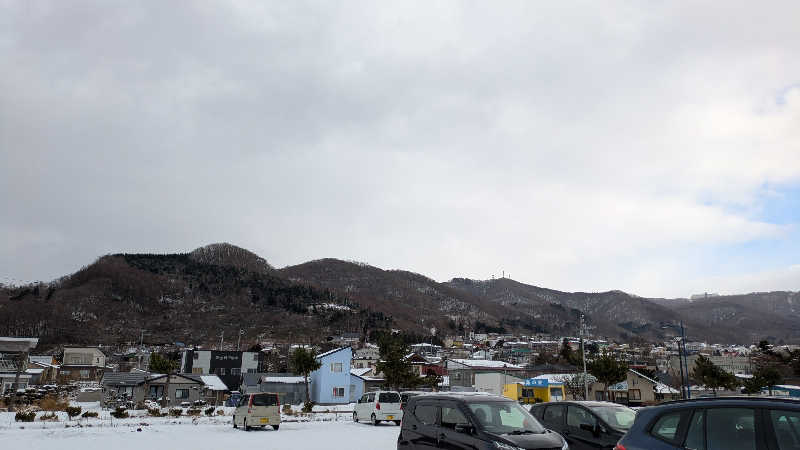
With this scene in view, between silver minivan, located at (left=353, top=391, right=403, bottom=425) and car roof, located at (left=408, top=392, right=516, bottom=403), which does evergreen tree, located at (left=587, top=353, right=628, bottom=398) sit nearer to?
silver minivan, located at (left=353, top=391, right=403, bottom=425)

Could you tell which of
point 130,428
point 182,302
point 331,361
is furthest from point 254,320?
point 130,428

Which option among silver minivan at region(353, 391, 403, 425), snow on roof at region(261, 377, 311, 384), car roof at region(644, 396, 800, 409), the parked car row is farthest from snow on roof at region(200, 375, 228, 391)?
car roof at region(644, 396, 800, 409)

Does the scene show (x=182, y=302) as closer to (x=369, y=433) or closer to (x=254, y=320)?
(x=254, y=320)

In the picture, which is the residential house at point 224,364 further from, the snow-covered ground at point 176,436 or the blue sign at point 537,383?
the snow-covered ground at point 176,436

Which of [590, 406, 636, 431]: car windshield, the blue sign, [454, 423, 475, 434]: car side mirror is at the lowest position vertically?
the blue sign

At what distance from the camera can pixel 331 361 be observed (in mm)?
61844

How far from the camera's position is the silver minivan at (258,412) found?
23.4 metres

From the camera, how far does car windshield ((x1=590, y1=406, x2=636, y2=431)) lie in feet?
37.2

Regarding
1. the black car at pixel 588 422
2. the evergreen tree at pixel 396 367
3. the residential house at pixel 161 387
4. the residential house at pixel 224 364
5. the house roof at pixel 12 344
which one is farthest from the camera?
the residential house at pixel 224 364

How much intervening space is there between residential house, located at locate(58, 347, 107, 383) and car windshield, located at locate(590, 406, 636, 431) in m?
97.7

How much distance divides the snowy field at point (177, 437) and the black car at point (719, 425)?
10.9 metres

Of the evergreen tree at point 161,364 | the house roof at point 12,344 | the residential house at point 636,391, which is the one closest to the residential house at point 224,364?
the evergreen tree at point 161,364

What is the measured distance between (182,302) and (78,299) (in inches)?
1346

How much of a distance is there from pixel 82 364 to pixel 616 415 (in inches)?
4303
